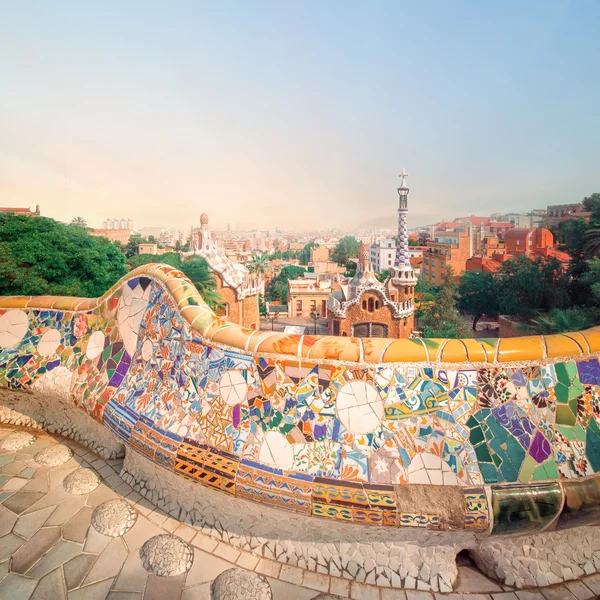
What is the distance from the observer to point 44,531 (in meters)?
4.36

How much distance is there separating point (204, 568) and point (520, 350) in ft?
12.1

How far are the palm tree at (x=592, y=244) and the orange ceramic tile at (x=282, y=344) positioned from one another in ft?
67.2

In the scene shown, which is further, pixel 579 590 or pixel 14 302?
pixel 14 302

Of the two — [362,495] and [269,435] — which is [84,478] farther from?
[362,495]

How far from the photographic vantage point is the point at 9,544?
419 centimetres

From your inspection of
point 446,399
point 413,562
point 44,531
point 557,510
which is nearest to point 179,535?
point 44,531

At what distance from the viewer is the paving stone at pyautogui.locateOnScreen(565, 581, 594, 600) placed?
3670 millimetres

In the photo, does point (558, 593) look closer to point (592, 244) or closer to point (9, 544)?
point (9, 544)

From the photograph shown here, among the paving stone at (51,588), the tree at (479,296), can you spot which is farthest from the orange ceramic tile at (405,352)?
the tree at (479,296)

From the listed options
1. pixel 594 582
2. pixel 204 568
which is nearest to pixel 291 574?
pixel 204 568

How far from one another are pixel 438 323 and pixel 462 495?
16866 millimetres

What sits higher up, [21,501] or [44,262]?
[44,262]

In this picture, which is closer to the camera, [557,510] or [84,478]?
[557,510]

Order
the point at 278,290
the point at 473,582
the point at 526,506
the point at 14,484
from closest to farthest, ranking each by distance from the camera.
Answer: the point at 526,506 < the point at 473,582 < the point at 14,484 < the point at 278,290
